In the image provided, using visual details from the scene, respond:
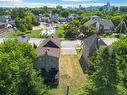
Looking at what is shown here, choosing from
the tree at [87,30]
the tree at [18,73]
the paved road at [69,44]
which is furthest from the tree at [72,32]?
the tree at [18,73]

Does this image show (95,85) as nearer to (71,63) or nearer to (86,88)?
(86,88)

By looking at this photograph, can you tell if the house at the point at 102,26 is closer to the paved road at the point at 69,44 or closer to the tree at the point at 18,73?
the paved road at the point at 69,44

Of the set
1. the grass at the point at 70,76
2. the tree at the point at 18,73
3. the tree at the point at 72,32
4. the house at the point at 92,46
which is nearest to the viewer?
the tree at the point at 18,73

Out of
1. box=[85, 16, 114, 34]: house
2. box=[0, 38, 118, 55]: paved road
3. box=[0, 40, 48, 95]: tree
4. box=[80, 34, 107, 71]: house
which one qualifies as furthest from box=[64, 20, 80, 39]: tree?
box=[0, 40, 48, 95]: tree

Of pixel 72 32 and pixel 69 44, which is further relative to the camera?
pixel 72 32

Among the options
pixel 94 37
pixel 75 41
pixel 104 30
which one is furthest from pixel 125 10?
pixel 94 37

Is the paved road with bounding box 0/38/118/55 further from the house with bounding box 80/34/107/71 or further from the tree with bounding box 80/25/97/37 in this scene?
the house with bounding box 80/34/107/71

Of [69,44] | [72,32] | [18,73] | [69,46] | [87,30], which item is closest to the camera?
[18,73]

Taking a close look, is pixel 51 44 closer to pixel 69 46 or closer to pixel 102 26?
pixel 69 46

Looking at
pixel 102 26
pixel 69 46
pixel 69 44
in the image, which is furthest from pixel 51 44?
pixel 102 26

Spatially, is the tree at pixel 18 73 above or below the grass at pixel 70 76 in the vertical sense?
above

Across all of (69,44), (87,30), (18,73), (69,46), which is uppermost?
(18,73)

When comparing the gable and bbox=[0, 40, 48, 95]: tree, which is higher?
bbox=[0, 40, 48, 95]: tree
